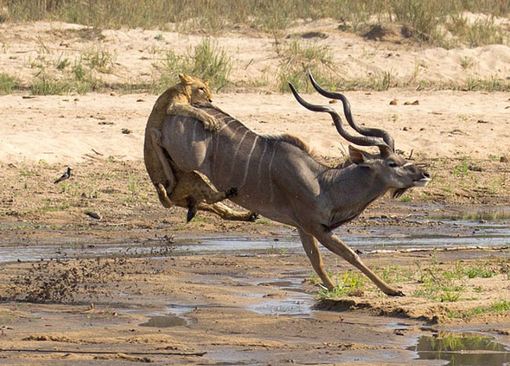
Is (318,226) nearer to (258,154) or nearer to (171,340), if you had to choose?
(258,154)

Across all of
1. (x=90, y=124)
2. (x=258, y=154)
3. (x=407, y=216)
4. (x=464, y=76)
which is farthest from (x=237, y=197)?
(x=464, y=76)

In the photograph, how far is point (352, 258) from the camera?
977 cm

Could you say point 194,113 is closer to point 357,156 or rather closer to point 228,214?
point 228,214

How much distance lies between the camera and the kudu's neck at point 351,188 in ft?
32.9

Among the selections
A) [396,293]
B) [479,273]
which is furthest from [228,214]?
[479,273]

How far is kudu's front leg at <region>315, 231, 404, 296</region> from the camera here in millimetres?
9703

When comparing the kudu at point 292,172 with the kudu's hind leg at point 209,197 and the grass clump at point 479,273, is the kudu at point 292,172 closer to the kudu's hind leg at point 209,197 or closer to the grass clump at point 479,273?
the kudu's hind leg at point 209,197

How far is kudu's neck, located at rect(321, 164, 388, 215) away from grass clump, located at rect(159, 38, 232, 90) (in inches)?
316

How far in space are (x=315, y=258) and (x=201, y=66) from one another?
8.67m

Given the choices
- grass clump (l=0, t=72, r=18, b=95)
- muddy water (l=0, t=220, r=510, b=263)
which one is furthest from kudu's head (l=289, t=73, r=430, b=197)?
grass clump (l=0, t=72, r=18, b=95)

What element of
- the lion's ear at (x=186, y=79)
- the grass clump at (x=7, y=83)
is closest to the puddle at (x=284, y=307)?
the lion's ear at (x=186, y=79)

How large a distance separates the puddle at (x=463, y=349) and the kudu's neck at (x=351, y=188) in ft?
5.58

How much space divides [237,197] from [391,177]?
1.09 meters

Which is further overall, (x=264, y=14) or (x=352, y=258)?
(x=264, y=14)
